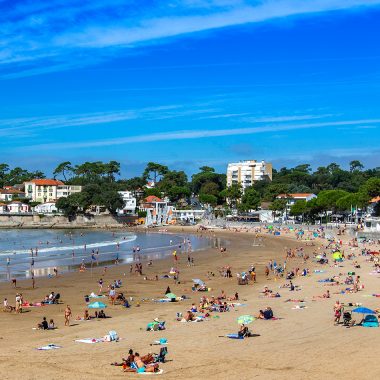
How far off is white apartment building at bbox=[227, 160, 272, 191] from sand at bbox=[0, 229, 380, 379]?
147492mm

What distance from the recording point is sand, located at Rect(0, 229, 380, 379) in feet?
49.4

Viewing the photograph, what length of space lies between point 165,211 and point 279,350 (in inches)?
4040

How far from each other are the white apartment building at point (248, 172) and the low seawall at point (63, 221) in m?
64.2

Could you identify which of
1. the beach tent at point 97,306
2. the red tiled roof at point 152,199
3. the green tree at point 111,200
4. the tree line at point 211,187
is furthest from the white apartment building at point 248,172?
the beach tent at point 97,306

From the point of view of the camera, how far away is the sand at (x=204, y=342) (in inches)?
593

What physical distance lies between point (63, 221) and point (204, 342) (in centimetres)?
10452

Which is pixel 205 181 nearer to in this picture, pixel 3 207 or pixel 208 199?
pixel 208 199

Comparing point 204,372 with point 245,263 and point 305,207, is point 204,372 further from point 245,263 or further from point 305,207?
point 305,207

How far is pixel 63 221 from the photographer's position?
119750mm

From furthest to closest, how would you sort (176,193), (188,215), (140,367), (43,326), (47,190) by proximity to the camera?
(47,190)
(176,193)
(188,215)
(43,326)
(140,367)

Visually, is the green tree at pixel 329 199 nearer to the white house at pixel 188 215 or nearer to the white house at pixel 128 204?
the white house at pixel 188 215

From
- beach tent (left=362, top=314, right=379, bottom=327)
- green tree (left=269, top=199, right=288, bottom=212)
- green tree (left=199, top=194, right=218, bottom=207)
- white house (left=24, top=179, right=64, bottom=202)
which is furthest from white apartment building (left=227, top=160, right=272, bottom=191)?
beach tent (left=362, top=314, right=379, bottom=327)

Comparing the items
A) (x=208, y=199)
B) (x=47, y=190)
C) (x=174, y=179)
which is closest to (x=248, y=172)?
(x=174, y=179)

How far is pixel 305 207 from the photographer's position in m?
105
